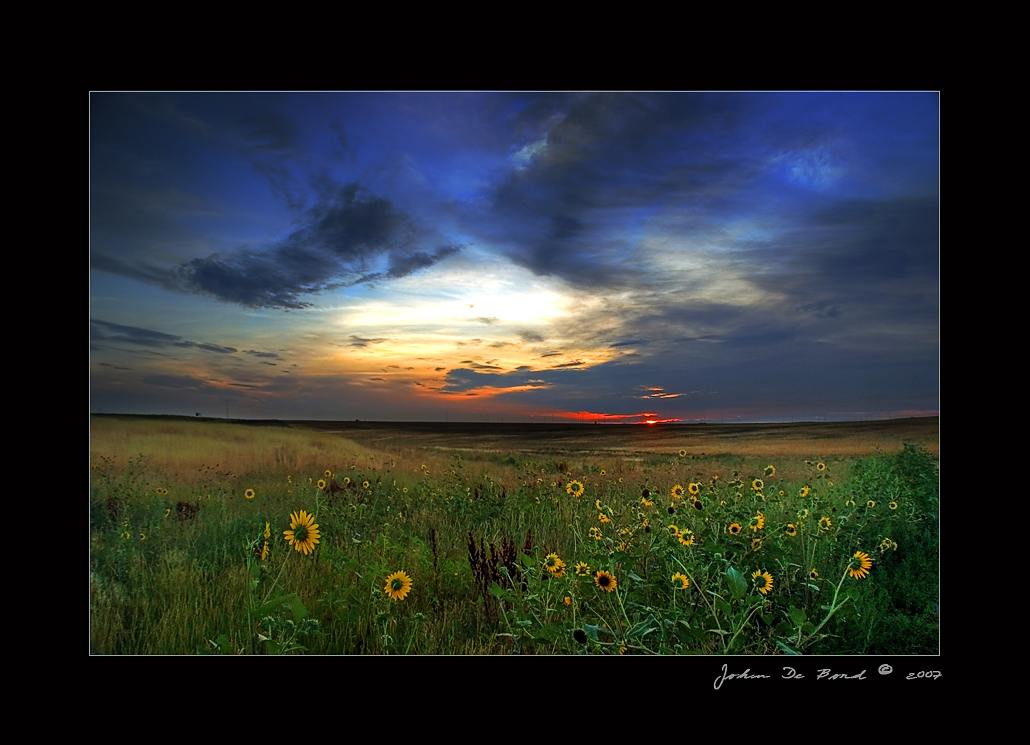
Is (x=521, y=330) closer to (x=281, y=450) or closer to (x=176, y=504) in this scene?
(x=281, y=450)

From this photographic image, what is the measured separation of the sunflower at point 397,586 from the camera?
300cm

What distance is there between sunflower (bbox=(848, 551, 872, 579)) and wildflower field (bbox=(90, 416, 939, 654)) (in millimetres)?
12

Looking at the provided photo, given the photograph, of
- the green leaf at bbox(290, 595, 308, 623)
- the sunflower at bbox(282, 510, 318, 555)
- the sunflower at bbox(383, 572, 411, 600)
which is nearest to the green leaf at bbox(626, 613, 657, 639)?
the sunflower at bbox(383, 572, 411, 600)

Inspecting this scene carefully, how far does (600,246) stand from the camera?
3961 mm

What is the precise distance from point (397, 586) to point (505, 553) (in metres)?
0.66

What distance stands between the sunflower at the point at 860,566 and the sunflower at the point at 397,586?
245cm

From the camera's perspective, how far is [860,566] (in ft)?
10.5

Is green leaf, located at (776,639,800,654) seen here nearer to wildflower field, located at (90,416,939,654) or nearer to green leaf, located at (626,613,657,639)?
wildflower field, located at (90,416,939,654)

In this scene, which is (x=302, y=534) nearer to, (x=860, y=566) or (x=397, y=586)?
(x=397, y=586)

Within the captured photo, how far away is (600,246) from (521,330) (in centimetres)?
82

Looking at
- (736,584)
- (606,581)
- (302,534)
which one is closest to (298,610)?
(302,534)

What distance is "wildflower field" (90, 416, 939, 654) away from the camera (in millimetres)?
2900
